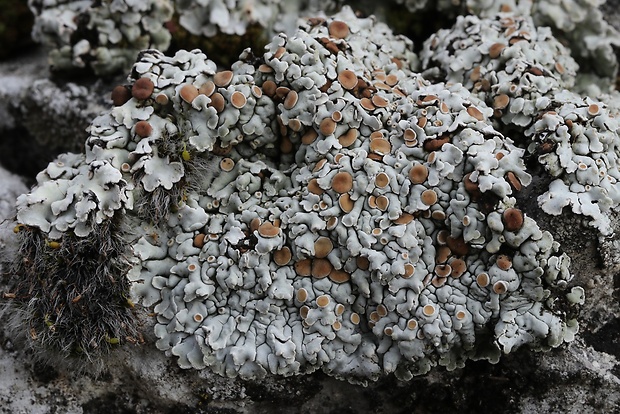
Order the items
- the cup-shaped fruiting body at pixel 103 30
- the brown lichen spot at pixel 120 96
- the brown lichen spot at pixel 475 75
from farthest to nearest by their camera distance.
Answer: the cup-shaped fruiting body at pixel 103 30
the brown lichen spot at pixel 475 75
the brown lichen spot at pixel 120 96

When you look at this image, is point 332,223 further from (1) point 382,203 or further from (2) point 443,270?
(2) point 443,270

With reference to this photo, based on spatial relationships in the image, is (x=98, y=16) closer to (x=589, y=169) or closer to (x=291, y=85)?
(x=291, y=85)

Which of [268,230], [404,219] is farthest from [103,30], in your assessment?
[404,219]

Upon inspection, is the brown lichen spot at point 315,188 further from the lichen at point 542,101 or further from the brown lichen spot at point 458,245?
the lichen at point 542,101

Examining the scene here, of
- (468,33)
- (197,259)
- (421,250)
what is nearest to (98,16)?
(197,259)

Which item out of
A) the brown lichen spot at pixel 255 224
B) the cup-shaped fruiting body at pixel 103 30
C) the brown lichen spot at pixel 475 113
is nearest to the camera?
the brown lichen spot at pixel 255 224

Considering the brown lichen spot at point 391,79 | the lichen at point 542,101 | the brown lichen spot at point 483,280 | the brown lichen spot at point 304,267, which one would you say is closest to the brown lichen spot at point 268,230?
the brown lichen spot at point 304,267
